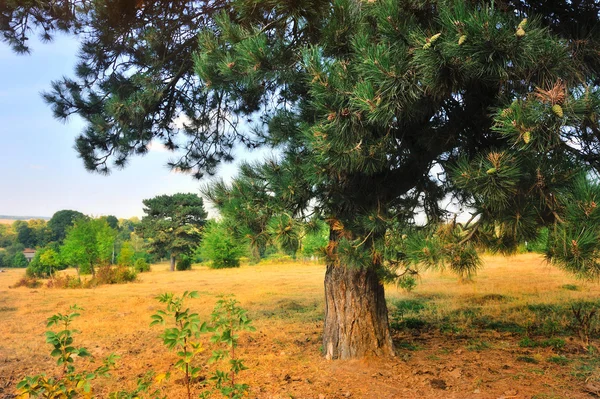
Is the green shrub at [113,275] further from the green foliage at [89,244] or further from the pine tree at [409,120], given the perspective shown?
the pine tree at [409,120]

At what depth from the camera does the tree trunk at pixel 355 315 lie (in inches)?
143

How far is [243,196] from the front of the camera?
309cm

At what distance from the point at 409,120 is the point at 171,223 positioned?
2649 centimetres

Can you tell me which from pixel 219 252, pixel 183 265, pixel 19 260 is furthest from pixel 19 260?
pixel 219 252

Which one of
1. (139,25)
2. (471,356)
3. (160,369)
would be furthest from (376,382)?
(139,25)

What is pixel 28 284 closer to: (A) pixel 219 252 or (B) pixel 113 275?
(B) pixel 113 275

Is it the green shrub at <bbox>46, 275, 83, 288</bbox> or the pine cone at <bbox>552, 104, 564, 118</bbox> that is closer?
the pine cone at <bbox>552, 104, 564, 118</bbox>

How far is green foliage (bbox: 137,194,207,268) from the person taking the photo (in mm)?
26938

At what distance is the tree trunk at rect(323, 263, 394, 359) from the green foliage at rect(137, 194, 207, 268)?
23896 millimetres

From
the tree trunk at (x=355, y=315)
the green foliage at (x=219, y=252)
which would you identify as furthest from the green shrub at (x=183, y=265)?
the tree trunk at (x=355, y=315)

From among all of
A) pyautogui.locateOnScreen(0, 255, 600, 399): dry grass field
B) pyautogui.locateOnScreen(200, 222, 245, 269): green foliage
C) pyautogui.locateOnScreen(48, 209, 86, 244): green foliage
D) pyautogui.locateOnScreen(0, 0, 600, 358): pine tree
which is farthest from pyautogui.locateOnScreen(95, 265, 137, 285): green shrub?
pyautogui.locateOnScreen(48, 209, 86, 244): green foliage

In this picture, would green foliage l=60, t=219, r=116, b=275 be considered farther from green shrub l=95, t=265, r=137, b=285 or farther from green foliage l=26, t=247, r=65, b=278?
green shrub l=95, t=265, r=137, b=285

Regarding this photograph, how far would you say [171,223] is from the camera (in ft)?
89.9

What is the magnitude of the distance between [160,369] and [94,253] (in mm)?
11889
